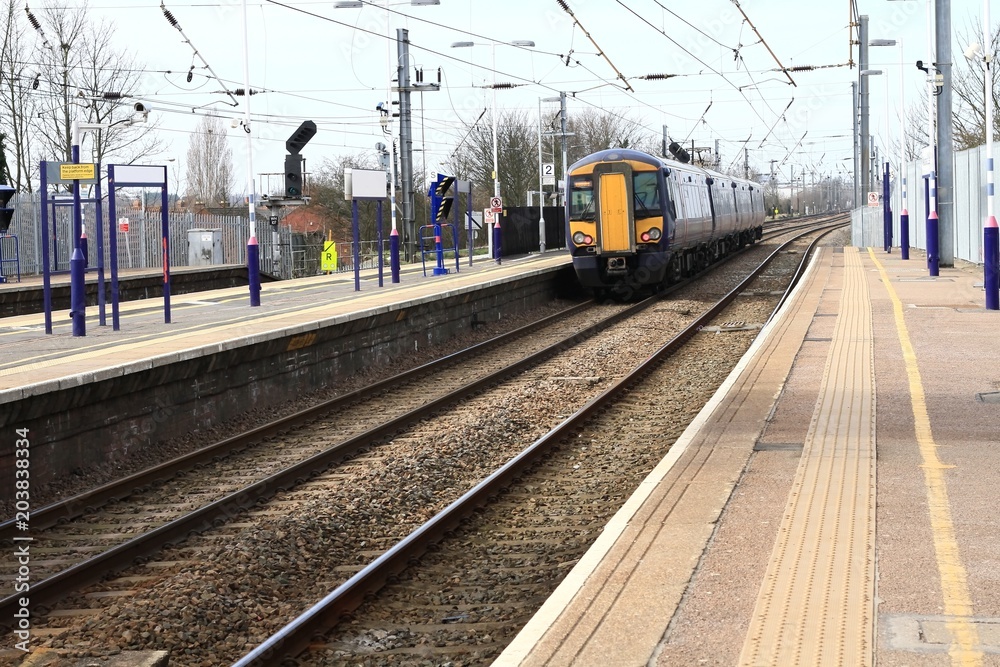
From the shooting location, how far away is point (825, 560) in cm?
569

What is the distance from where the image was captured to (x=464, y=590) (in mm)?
6652

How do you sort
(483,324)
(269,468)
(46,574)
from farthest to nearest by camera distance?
(483,324) → (269,468) → (46,574)

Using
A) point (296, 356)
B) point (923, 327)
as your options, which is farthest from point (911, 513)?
A: point (923, 327)

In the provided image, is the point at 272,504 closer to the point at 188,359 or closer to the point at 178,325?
the point at 188,359

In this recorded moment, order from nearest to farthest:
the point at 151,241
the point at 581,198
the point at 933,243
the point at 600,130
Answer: the point at 581,198 → the point at 933,243 → the point at 151,241 → the point at 600,130

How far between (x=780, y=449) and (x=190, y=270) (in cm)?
2464

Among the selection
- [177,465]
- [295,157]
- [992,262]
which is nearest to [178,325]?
[177,465]

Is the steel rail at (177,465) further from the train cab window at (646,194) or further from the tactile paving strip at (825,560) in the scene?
the train cab window at (646,194)

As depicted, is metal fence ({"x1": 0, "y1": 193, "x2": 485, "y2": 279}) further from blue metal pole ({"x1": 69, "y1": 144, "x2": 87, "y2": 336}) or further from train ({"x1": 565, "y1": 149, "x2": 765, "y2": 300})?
blue metal pole ({"x1": 69, "y1": 144, "x2": 87, "y2": 336})

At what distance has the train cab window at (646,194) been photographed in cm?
2528

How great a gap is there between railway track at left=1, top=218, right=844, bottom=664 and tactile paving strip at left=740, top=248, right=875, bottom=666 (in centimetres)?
261

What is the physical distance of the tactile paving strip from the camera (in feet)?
15.1

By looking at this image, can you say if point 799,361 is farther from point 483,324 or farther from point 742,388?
point 483,324

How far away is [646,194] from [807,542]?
1982 cm
